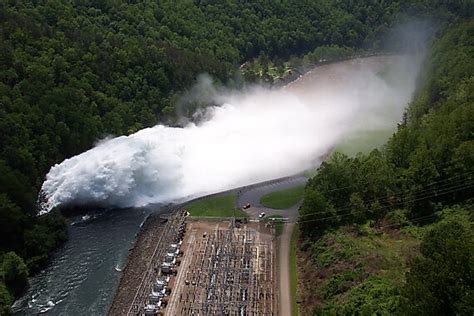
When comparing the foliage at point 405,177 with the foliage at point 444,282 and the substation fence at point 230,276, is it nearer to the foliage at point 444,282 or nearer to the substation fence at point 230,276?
the substation fence at point 230,276

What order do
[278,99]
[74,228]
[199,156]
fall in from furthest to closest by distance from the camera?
[278,99] < [199,156] < [74,228]

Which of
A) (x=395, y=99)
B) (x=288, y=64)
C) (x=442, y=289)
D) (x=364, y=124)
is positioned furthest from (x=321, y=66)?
(x=442, y=289)

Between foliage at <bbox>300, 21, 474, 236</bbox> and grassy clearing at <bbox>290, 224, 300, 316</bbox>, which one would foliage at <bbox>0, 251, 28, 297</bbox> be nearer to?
grassy clearing at <bbox>290, 224, 300, 316</bbox>

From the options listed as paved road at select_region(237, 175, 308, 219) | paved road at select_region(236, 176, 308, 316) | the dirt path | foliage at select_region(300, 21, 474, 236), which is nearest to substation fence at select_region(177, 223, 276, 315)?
the dirt path

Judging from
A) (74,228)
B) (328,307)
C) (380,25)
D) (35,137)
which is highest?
(380,25)

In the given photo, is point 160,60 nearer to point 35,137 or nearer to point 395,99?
point 35,137

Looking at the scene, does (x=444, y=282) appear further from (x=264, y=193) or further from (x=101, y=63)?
(x=101, y=63)

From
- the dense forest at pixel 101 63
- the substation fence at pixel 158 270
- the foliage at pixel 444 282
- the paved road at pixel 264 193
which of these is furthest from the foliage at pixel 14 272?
the foliage at pixel 444 282
